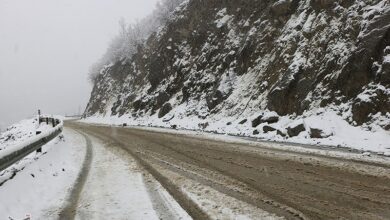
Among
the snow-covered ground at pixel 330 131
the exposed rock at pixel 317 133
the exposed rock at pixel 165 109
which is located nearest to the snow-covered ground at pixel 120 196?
the snow-covered ground at pixel 330 131

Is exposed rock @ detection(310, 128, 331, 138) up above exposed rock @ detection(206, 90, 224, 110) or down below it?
below

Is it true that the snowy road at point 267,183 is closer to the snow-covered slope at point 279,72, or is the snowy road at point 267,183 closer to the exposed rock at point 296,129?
the snow-covered slope at point 279,72

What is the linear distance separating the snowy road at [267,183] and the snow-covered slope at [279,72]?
12.7 feet

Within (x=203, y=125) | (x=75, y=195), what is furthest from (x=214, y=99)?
(x=75, y=195)

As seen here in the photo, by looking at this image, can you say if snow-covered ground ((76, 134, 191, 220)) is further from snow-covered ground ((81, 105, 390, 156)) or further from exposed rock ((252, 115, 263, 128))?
exposed rock ((252, 115, 263, 128))

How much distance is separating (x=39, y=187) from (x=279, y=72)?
15992 mm

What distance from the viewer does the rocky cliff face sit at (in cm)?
1620

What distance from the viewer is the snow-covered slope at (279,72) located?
15.3 metres

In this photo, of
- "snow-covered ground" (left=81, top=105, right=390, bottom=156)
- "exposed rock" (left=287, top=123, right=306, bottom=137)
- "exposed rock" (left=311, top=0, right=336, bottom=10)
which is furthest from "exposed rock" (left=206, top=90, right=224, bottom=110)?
"exposed rock" (left=287, top=123, right=306, bottom=137)

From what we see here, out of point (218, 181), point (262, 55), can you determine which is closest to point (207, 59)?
point (262, 55)

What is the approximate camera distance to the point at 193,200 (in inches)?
251

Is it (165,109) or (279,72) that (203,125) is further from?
(165,109)

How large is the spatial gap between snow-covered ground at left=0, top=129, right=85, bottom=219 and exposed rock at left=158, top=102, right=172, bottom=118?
68.7ft

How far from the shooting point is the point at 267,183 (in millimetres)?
7465
